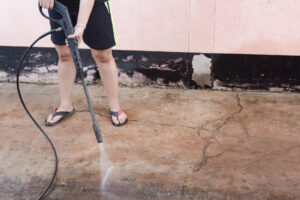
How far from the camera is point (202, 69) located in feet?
8.81

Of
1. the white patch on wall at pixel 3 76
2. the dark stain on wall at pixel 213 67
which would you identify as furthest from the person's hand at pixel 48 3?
the white patch on wall at pixel 3 76

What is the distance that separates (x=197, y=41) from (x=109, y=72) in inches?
34.8

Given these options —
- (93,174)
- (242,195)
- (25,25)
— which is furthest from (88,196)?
(25,25)

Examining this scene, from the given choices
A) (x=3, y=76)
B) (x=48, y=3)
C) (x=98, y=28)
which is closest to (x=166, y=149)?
(x=98, y=28)

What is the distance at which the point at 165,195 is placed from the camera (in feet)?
4.93

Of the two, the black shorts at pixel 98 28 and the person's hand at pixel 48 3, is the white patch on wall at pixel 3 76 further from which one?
the person's hand at pixel 48 3

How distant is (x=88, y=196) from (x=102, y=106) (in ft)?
3.54

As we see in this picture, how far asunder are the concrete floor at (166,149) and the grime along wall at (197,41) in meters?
0.18

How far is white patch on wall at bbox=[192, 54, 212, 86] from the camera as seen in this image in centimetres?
265

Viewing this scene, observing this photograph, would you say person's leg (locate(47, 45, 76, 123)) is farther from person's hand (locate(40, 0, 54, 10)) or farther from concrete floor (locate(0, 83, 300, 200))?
person's hand (locate(40, 0, 54, 10))

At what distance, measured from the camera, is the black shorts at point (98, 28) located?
1.94m

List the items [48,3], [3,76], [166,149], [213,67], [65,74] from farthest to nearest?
[3,76] → [213,67] → [65,74] → [166,149] → [48,3]

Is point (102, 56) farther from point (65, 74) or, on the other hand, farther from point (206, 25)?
point (206, 25)

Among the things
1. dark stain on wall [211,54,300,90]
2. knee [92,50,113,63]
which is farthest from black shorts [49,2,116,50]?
dark stain on wall [211,54,300,90]
